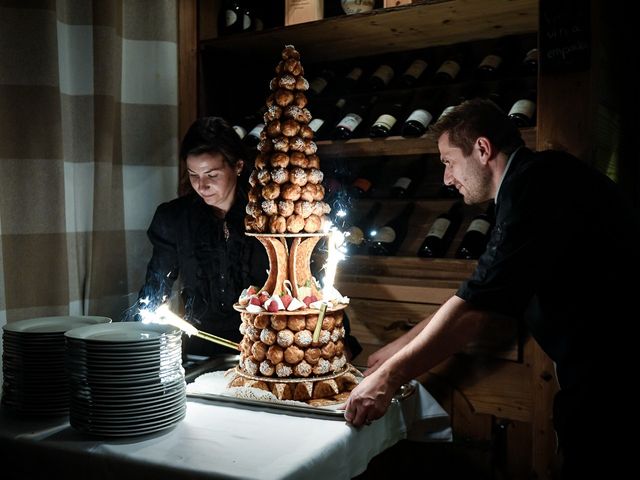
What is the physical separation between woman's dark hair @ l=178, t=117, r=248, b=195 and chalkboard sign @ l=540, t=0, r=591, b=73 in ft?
3.56

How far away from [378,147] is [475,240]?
53 centimetres

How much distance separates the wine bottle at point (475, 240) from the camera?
95.3 inches

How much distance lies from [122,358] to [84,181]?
1343 mm

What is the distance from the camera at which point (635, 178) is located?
2.68 metres

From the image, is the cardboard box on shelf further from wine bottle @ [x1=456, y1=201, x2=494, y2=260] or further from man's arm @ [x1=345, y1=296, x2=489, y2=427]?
man's arm @ [x1=345, y1=296, x2=489, y2=427]

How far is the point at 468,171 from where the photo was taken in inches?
73.0

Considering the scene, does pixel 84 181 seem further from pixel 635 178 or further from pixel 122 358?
pixel 635 178

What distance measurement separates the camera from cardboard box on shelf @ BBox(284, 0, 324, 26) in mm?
2520

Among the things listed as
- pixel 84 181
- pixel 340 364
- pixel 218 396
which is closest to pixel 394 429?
pixel 340 364

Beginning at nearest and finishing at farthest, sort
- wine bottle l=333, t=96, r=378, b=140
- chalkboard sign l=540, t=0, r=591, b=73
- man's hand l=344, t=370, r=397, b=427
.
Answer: man's hand l=344, t=370, r=397, b=427 → chalkboard sign l=540, t=0, r=591, b=73 → wine bottle l=333, t=96, r=378, b=140

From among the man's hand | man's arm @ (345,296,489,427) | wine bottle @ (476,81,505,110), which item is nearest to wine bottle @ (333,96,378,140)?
wine bottle @ (476,81,505,110)

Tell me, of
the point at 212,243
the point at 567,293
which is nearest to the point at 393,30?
the point at 212,243

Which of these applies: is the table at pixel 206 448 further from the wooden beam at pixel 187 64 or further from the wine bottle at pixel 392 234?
the wooden beam at pixel 187 64

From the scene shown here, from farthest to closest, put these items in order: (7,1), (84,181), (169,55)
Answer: (169,55)
(84,181)
(7,1)
